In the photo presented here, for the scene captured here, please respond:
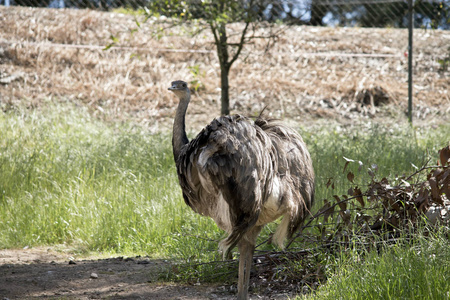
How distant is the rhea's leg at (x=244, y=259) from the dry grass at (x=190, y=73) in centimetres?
593

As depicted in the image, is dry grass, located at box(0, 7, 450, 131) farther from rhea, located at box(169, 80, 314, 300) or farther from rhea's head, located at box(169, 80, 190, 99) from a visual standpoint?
rhea, located at box(169, 80, 314, 300)

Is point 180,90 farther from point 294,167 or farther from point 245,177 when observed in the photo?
point 245,177

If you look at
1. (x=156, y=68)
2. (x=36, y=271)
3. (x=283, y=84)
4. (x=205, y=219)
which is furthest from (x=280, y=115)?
(x=36, y=271)

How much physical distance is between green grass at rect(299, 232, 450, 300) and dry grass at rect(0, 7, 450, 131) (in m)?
6.86

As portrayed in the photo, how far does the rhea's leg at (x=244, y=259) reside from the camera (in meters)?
3.87

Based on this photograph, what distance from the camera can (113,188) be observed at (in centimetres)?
594

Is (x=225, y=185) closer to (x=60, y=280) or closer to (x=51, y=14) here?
(x=60, y=280)

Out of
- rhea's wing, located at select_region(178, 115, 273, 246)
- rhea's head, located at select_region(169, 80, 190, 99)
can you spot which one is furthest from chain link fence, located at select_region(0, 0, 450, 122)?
rhea's wing, located at select_region(178, 115, 273, 246)

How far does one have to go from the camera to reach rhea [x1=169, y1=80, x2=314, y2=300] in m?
3.28

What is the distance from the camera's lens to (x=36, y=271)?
456 cm

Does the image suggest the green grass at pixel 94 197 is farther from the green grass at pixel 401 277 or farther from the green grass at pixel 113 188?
the green grass at pixel 401 277

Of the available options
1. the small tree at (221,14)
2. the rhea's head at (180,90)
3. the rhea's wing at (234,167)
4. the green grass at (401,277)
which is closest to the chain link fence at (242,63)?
the small tree at (221,14)

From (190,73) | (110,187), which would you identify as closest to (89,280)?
(110,187)

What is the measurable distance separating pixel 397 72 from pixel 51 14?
7.75 metres
